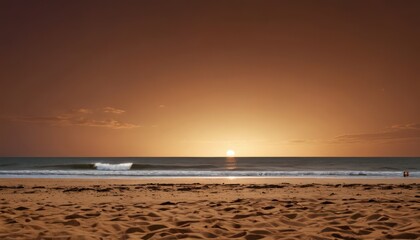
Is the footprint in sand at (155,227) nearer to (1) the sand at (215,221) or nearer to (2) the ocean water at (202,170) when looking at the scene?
(1) the sand at (215,221)

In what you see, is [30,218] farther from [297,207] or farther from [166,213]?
[297,207]

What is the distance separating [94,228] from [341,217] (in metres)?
4.86

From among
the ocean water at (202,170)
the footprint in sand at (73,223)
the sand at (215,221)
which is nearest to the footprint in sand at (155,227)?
the sand at (215,221)

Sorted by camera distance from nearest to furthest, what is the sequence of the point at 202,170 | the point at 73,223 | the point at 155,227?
the point at 155,227 < the point at 73,223 < the point at 202,170

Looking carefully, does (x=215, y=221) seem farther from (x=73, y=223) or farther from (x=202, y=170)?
(x=202, y=170)

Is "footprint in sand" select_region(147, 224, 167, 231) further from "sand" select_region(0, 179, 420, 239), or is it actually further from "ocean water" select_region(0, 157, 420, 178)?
"ocean water" select_region(0, 157, 420, 178)

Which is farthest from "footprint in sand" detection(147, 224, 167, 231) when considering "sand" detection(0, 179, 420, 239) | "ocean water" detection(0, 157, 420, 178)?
"ocean water" detection(0, 157, 420, 178)

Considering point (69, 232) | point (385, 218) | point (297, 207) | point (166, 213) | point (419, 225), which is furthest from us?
point (297, 207)

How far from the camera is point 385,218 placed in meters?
7.33

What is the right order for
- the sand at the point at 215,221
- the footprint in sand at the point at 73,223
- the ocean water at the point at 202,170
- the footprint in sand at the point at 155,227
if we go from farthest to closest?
the ocean water at the point at 202,170 → the footprint in sand at the point at 73,223 → the footprint in sand at the point at 155,227 → the sand at the point at 215,221

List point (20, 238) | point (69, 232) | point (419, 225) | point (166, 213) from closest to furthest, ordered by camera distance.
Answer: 1. point (20, 238)
2. point (69, 232)
3. point (419, 225)
4. point (166, 213)

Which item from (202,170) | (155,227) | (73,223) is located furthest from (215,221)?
(202,170)

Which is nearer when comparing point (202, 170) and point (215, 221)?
point (215, 221)

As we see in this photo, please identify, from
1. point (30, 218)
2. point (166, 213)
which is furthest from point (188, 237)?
point (30, 218)
